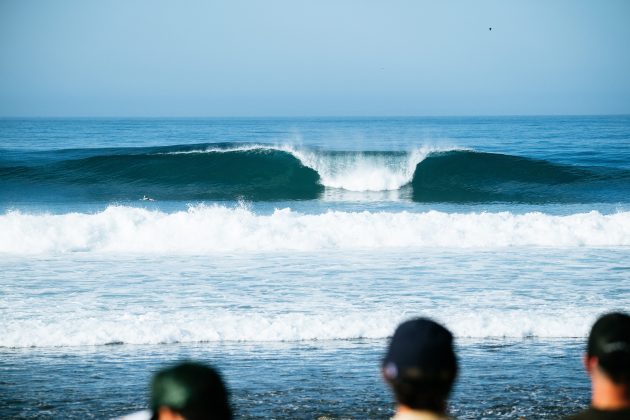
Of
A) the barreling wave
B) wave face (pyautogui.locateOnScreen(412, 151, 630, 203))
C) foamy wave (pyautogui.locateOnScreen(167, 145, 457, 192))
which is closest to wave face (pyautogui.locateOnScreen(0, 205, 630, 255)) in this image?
wave face (pyautogui.locateOnScreen(412, 151, 630, 203))

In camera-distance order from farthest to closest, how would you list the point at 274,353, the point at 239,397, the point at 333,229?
1. the point at 333,229
2. the point at 274,353
3. the point at 239,397

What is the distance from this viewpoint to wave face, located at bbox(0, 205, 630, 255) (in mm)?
13227

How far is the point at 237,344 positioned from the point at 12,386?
6.74 feet

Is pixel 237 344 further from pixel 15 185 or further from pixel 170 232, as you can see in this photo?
pixel 15 185

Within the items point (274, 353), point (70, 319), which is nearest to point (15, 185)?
point (70, 319)

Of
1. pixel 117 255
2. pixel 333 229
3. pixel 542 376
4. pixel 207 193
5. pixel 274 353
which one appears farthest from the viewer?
pixel 207 193

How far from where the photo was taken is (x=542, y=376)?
6.11 metres

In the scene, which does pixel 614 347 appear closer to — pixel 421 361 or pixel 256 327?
pixel 421 361

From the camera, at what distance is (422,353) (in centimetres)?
171

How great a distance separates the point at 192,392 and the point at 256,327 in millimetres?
5978

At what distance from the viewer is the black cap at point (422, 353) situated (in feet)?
5.61

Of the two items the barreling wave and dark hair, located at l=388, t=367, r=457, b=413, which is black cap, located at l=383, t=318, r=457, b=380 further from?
the barreling wave

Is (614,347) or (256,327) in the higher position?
(614,347)

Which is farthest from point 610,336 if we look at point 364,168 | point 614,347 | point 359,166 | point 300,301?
point 359,166
